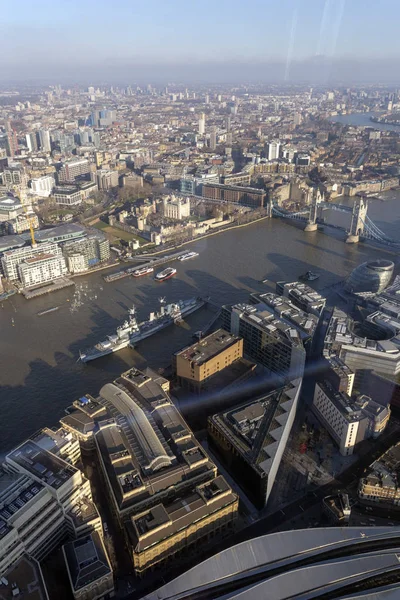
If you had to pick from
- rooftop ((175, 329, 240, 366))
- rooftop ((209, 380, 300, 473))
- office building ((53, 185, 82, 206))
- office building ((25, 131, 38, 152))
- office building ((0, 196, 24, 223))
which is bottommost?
office building ((25, 131, 38, 152))

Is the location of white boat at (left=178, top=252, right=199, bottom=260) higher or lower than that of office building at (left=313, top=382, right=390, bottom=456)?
lower

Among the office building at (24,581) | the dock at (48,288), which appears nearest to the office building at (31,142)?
the dock at (48,288)

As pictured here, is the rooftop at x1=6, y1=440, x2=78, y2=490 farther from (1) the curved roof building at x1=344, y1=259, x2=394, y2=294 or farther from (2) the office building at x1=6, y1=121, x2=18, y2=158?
(2) the office building at x1=6, y1=121, x2=18, y2=158

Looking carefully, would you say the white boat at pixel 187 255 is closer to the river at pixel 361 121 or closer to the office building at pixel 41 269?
→ the office building at pixel 41 269

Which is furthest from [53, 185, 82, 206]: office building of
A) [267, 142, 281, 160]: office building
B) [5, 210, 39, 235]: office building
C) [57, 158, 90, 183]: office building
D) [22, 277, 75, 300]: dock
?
[267, 142, 281, 160]: office building

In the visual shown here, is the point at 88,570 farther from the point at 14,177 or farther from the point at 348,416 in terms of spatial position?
the point at 14,177

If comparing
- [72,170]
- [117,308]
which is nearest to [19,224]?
[117,308]
